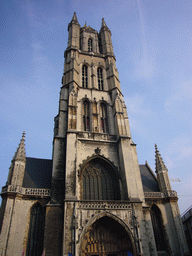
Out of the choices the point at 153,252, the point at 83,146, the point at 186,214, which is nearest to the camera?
the point at 153,252

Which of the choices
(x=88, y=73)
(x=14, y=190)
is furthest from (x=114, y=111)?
(x=14, y=190)

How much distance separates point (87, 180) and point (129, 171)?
3.49m

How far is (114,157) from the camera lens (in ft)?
60.9

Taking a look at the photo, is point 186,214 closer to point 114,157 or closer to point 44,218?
point 114,157

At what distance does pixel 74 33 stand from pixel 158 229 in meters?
25.7

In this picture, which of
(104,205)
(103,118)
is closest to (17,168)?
(104,205)

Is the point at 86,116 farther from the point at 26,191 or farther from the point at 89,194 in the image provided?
the point at 26,191

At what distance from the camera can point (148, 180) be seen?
20656mm

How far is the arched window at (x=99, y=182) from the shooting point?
1656 centimetres

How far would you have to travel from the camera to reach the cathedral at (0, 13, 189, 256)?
45.6 feet

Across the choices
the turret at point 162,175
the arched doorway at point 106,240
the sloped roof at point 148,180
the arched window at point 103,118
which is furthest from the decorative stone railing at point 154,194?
the arched window at point 103,118

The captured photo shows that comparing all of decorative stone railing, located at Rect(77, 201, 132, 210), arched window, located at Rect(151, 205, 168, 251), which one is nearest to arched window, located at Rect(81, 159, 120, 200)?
decorative stone railing, located at Rect(77, 201, 132, 210)

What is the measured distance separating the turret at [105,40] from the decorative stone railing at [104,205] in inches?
784

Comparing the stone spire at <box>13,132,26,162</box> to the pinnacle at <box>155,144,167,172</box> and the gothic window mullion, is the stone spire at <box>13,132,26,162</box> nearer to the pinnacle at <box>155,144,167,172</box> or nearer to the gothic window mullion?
the gothic window mullion
